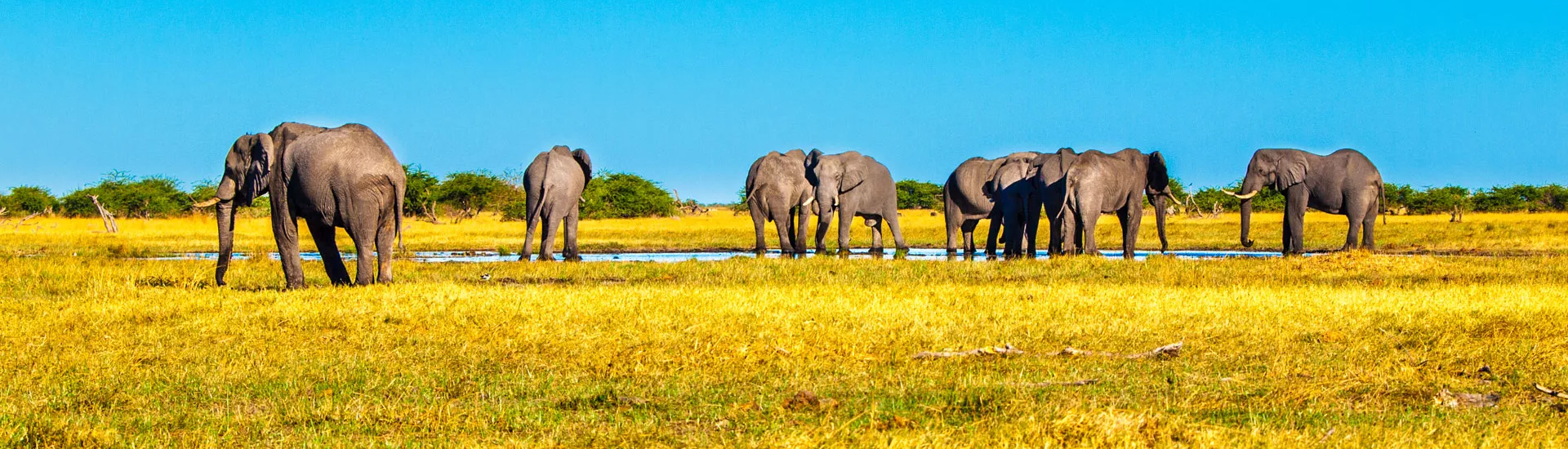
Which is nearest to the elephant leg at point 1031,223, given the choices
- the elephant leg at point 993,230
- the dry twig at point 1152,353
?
the elephant leg at point 993,230

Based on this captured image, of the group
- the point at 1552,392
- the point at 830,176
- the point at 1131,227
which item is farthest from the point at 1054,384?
the point at 830,176

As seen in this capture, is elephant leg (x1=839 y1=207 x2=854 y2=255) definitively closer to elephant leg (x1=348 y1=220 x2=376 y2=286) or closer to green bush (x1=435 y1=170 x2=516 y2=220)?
elephant leg (x1=348 y1=220 x2=376 y2=286)

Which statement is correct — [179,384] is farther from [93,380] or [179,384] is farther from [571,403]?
[571,403]

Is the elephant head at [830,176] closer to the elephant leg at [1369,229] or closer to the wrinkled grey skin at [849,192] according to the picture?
the wrinkled grey skin at [849,192]

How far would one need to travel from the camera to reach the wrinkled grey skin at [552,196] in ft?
62.6

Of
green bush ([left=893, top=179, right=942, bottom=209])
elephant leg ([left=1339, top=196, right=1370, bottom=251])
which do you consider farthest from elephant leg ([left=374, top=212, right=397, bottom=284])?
green bush ([left=893, top=179, right=942, bottom=209])

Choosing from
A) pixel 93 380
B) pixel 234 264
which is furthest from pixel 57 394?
pixel 234 264

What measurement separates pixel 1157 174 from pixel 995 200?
2.73m

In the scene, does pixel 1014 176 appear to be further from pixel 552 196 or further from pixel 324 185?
pixel 324 185

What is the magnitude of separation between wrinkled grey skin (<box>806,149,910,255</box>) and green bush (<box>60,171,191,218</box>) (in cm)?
4215

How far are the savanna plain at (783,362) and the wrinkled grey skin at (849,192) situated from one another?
785cm

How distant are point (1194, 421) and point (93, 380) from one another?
5553 mm

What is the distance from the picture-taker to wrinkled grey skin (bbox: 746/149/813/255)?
837 inches

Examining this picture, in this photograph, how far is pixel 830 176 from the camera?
21.8 m
